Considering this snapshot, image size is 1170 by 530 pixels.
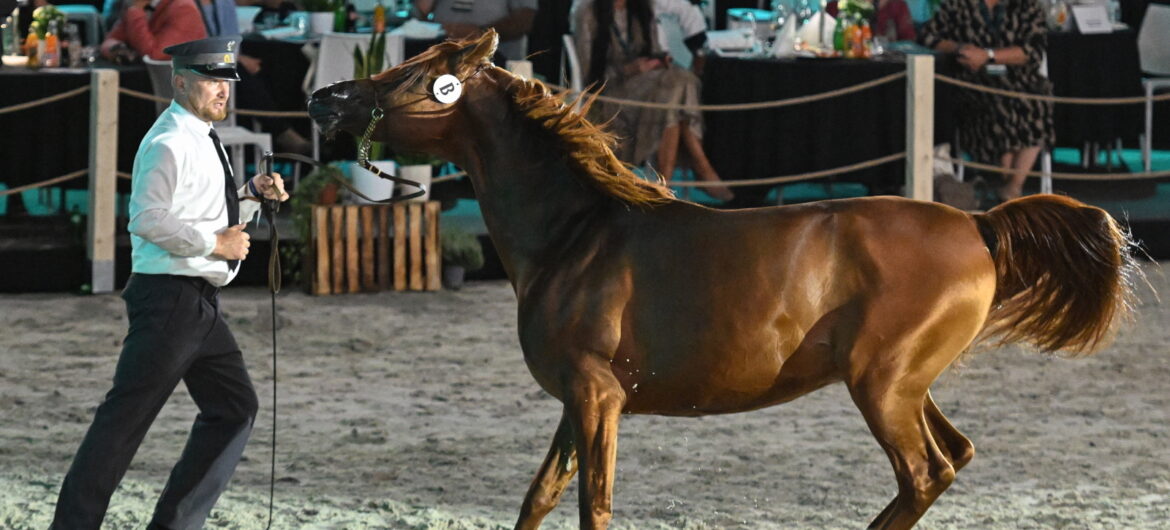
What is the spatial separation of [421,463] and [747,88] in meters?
5.48

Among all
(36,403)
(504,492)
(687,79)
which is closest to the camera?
(504,492)

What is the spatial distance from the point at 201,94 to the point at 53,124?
5.67 metres

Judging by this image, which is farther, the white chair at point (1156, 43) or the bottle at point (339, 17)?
the white chair at point (1156, 43)

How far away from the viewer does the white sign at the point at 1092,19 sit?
478 inches

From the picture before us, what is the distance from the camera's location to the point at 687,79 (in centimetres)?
1069

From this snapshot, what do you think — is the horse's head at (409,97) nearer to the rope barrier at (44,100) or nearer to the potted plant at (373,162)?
the potted plant at (373,162)

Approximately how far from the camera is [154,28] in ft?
34.4

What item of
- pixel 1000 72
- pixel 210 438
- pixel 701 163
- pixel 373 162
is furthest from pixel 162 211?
pixel 1000 72

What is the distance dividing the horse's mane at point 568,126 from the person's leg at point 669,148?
6.40 m

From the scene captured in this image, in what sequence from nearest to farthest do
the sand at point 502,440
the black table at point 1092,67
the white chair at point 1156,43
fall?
the sand at point 502,440 < the black table at point 1092,67 < the white chair at point 1156,43

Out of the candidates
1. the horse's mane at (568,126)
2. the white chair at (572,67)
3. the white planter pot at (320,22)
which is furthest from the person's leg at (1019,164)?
the horse's mane at (568,126)

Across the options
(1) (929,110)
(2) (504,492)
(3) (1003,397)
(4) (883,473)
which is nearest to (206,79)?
(2) (504,492)

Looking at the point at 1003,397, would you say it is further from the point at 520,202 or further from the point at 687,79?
the point at 687,79

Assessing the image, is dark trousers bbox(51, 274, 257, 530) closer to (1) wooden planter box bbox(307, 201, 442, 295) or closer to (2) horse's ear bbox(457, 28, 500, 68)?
(2) horse's ear bbox(457, 28, 500, 68)
